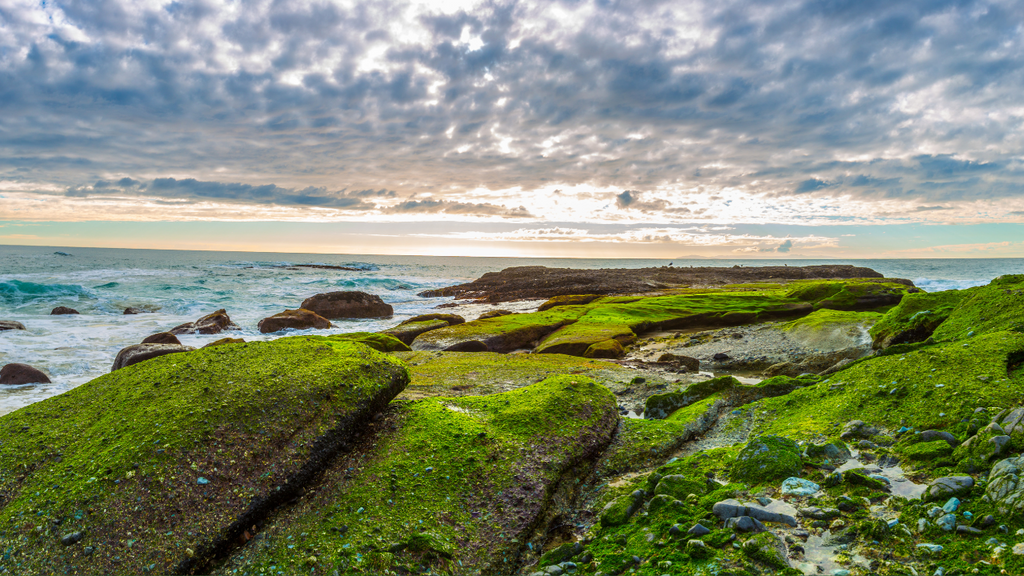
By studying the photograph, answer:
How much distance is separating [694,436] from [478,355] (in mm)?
7893

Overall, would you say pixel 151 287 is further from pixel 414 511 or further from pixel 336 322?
pixel 414 511

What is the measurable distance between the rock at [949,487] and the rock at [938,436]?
897mm

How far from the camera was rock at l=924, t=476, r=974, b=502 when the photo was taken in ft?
12.1

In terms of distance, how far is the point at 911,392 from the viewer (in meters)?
5.66

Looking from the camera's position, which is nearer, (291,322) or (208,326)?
(208,326)

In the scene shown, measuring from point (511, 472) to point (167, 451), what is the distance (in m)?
3.31

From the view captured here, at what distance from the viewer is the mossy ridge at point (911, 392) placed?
16.7 ft

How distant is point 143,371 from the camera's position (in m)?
6.38

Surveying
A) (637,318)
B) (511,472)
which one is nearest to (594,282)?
(637,318)

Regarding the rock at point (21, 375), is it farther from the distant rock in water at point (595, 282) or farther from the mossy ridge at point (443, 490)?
the distant rock in water at point (595, 282)

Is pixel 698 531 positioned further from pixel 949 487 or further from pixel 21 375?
pixel 21 375

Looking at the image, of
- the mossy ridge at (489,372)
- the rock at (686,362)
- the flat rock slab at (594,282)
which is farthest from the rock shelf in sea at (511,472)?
the flat rock slab at (594,282)

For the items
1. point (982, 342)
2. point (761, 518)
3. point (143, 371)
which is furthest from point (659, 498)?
point (143, 371)

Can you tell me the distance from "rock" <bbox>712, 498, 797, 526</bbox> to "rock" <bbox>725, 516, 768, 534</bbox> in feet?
0.38
